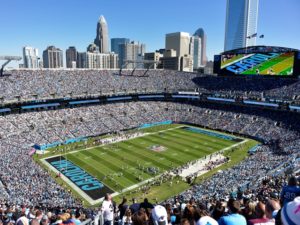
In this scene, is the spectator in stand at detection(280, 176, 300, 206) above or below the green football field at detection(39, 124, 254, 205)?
above

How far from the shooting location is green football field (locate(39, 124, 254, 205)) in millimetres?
34312

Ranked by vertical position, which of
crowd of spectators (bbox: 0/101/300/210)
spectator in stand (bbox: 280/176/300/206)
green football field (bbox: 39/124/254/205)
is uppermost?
spectator in stand (bbox: 280/176/300/206)

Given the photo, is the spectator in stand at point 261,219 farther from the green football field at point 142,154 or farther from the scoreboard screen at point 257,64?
the scoreboard screen at point 257,64

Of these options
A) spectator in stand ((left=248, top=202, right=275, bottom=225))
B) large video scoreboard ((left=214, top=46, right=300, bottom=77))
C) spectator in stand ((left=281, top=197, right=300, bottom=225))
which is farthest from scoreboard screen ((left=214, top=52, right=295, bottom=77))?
spectator in stand ((left=281, top=197, right=300, bottom=225))

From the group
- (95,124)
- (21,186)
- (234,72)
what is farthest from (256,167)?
(234,72)

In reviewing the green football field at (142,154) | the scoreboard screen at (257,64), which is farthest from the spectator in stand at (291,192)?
the scoreboard screen at (257,64)

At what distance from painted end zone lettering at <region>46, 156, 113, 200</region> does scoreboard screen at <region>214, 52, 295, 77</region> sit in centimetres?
4821

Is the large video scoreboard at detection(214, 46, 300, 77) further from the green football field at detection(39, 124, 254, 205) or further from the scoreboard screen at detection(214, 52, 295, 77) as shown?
the green football field at detection(39, 124, 254, 205)

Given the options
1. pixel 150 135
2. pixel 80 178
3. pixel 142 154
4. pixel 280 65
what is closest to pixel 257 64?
pixel 280 65

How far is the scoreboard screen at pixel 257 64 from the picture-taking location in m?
58.0

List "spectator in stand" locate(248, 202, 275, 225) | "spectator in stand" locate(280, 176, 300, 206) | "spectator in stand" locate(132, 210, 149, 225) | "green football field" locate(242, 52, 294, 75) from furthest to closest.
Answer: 1. "green football field" locate(242, 52, 294, 75)
2. "spectator in stand" locate(280, 176, 300, 206)
3. "spectator in stand" locate(132, 210, 149, 225)
4. "spectator in stand" locate(248, 202, 275, 225)

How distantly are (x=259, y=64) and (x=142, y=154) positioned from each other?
39.4m

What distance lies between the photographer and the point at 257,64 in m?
62.5

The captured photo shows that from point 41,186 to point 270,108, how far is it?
1948 inches
